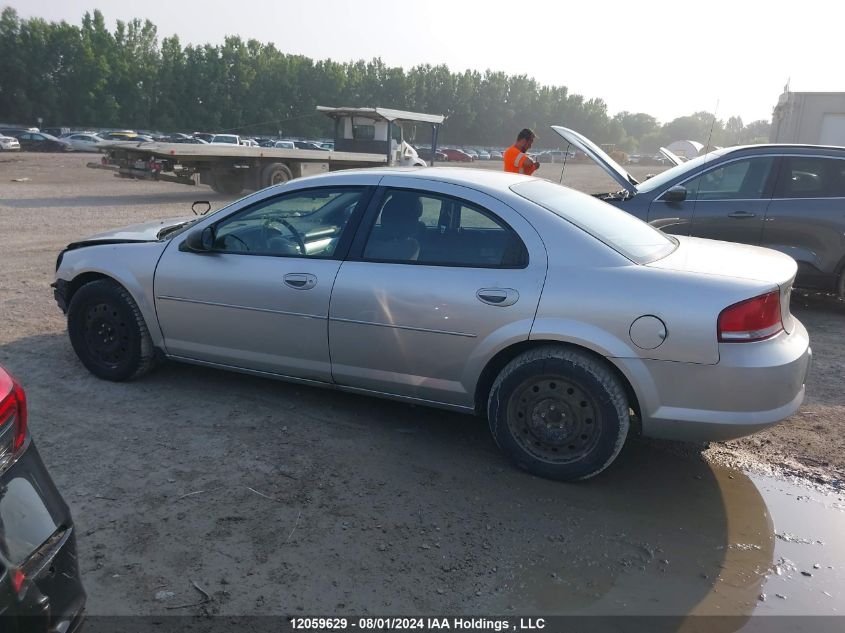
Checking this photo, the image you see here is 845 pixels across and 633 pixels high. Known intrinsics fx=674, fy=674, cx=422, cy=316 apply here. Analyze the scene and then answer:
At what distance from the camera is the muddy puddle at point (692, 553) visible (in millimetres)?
2809

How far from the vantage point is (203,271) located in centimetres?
439

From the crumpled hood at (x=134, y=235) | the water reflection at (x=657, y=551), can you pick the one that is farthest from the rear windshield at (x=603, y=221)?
the crumpled hood at (x=134, y=235)

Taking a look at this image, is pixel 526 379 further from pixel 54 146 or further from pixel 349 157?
pixel 54 146

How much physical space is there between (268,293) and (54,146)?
1832 inches

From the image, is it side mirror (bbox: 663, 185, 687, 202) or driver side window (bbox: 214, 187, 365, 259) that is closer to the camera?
driver side window (bbox: 214, 187, 365, 259)

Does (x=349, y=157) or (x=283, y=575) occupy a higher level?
(x=349, y=157)

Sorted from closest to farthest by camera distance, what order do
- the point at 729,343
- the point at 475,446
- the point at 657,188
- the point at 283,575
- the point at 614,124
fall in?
the point at 283,575, the point at 729,343, the point at 475,446, the point at 657,188, the point at 614,124

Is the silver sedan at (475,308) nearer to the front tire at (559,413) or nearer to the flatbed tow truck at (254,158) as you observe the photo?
the front tire at (559,413)

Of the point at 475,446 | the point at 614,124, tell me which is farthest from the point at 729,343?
the point at 614,124

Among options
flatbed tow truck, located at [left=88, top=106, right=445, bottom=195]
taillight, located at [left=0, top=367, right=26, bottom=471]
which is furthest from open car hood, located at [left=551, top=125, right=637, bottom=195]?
flatbed tow truck, located at [left=88, top=106, right=445, bottom=195]

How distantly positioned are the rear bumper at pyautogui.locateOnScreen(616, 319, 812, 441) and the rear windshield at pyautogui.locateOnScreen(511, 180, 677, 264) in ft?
2.09

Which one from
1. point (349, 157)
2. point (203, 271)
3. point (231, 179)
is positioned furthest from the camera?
point (349, 157)

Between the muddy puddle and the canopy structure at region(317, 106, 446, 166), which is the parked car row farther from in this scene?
the canopy structure at region(317, 106, 446, 166)

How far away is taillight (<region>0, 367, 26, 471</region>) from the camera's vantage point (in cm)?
194
